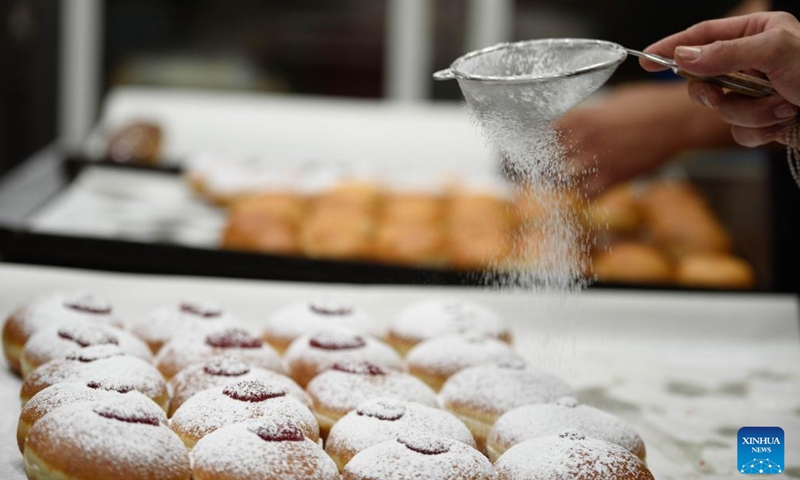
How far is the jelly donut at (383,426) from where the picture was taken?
4.39ft

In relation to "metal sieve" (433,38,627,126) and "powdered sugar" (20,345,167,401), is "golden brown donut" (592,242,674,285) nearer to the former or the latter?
"metal sieve" (433,38,627,126)

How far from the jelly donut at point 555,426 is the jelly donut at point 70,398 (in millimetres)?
524

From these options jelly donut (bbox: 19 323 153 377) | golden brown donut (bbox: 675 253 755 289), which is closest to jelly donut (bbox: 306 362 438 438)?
jelly donut (bbox: 19 323 153 377)

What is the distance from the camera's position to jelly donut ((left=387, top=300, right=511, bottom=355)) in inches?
74.9

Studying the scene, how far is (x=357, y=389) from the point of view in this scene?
1.53 metres

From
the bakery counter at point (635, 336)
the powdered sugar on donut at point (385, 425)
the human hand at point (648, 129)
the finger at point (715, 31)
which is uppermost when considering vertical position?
the finger at point (715, 31)

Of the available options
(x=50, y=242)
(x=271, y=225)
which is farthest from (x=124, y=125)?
(x=50, y=242)

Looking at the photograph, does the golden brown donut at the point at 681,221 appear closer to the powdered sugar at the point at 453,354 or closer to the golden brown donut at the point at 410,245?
the golden brown donut at the point at 410,245

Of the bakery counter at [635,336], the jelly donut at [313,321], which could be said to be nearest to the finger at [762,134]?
the bakery counter at [635,336]

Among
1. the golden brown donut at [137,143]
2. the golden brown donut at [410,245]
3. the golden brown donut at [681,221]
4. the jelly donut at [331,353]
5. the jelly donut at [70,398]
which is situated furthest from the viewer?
the golden brown donut at [137,143]

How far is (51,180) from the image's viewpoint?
3221mm

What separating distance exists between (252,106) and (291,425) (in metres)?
2.74

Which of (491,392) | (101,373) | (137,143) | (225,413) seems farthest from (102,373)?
(137,143)

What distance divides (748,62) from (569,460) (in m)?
0.61
